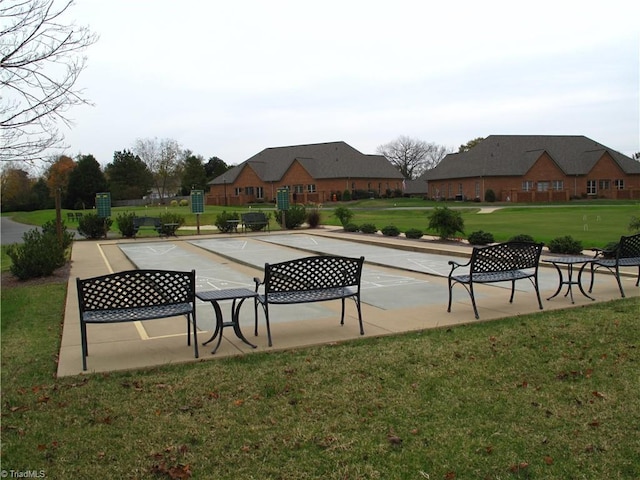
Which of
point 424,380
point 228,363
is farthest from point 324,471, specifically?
point 228,363

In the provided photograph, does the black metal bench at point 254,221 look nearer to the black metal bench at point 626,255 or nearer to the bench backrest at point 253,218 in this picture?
the bench backrest at point 253,218

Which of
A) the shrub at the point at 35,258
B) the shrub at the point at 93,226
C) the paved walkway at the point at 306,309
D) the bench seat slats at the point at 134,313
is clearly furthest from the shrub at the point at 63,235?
the bench seat slats at the point at 134,313

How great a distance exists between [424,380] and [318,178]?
7130 cm

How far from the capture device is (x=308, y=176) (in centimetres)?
7669

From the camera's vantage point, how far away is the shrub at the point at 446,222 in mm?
19812

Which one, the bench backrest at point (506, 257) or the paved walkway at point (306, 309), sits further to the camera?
the bench backrest at point (506, 257)

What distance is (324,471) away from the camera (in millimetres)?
3775

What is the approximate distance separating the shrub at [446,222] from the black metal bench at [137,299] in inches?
563

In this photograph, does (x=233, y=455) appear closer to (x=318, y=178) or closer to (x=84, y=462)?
(x=84, y=462)

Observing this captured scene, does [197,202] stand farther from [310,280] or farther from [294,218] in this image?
[310,280]

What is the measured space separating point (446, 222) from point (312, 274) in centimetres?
1315

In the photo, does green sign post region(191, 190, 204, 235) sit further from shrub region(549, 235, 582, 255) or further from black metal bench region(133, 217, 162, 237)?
shrub region(549, 235, 582, 255)

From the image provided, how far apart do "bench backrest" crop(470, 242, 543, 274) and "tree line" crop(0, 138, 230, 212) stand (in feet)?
207

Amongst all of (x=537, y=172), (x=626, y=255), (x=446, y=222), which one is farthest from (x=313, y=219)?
(x=537, y=172)
